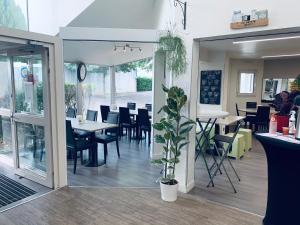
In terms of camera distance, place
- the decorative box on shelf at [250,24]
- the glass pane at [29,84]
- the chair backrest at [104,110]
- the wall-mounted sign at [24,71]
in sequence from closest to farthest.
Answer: the decorative box on shelf at [250,24] → the glass pane at [29,84] → the wall-mounted sign at [24,71] → the chair backrest at [104,110]

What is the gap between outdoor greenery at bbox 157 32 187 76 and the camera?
3322 millimetres

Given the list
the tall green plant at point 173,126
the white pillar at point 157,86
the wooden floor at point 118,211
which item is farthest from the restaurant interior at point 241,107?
Answer: the white pillar at point 157,86

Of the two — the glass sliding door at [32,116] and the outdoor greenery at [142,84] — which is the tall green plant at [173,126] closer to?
the glass sliding door at [32,116]

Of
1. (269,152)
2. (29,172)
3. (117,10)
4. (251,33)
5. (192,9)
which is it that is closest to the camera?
(269,152)

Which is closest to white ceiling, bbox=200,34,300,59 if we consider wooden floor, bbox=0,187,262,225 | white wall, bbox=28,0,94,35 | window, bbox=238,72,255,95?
window, bbox=238,72,255,95

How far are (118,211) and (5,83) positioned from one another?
309cm

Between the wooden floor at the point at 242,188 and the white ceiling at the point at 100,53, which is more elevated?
the white ceiling at the point at 100,53

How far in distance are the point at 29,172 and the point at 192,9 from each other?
3502 mm

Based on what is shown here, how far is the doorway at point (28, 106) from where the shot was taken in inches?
139

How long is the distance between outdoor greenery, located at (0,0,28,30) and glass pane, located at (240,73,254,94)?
7153 millimetres

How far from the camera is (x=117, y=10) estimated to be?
15.5 ft

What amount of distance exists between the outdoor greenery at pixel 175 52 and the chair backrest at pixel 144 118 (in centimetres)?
257

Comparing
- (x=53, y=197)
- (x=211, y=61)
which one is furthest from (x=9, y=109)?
(x=211, y=61)

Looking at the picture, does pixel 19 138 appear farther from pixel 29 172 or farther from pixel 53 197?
pixel 53 197
